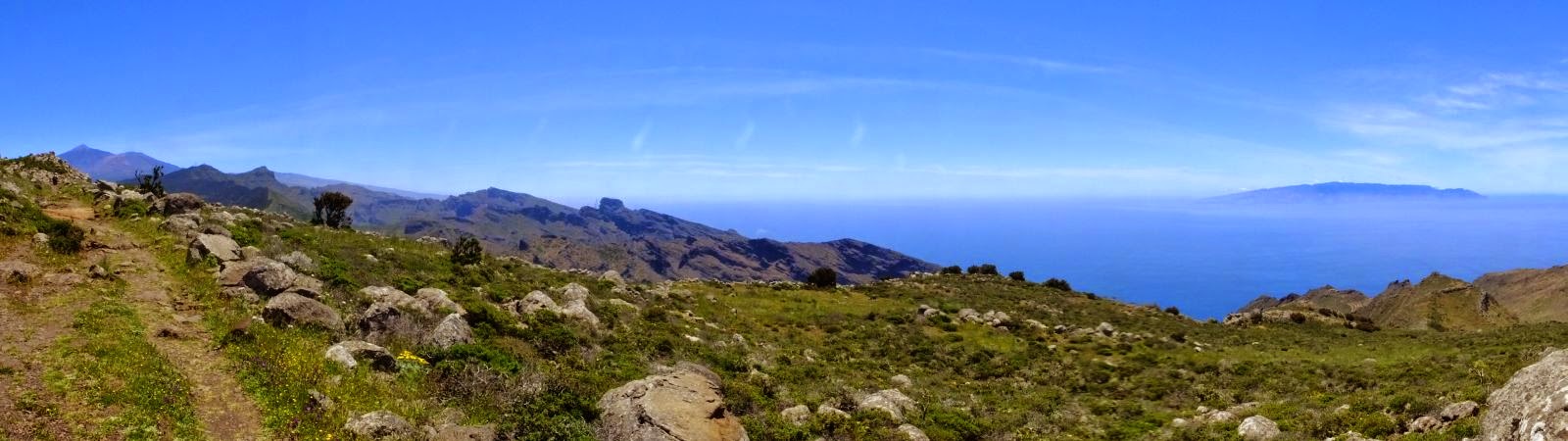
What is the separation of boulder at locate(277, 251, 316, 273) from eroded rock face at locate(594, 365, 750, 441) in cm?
1487

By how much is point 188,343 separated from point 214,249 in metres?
9.88

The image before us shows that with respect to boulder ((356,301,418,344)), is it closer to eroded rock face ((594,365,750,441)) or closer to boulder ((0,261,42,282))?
eroded rock face ((594,365,750,441))

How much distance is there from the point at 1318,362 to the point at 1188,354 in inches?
187

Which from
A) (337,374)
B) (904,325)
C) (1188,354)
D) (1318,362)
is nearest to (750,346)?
(904,325)

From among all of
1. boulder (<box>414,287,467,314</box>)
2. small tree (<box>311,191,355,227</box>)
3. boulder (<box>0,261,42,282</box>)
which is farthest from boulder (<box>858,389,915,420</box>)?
small tree (<box>311,191,355,227</box>)

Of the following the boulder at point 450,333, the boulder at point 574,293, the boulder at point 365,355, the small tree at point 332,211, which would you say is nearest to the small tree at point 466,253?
the boulder at point 574,293

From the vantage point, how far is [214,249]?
73.5ft

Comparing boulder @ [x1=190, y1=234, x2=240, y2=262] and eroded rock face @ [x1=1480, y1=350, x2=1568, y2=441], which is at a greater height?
boulder @ [x1=190, y1=234, x2=240, y2=262]

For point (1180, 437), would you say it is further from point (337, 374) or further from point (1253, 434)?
point (337, 374)

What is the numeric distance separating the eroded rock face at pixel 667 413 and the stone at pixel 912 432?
12.9ft

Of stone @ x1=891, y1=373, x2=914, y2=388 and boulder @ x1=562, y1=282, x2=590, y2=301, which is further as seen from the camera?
boulder @ x1=562, y1=282, x2=590, y2=301

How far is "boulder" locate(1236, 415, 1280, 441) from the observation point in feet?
49.2

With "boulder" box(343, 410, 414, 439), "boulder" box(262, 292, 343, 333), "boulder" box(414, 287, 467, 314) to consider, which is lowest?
"boulder" box(343, 410, 414, 439)

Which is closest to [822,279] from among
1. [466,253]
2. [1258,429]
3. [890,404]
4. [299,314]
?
[466,253]
